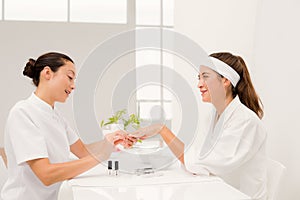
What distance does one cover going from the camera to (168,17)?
396 centimetres

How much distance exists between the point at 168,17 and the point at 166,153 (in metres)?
2.61

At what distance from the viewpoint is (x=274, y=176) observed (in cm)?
151

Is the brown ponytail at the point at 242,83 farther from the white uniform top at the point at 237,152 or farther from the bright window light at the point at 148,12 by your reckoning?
the bright window light at the point at 148,12

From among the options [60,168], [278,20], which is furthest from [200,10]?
[60,168]

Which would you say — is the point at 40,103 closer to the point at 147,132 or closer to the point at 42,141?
the point at 42,141

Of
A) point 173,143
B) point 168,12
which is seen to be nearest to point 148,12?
point 168,12

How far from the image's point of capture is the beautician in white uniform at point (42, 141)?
50.9 inches

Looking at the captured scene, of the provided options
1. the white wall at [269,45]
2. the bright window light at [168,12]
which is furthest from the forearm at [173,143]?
the bright window light at [168,12]

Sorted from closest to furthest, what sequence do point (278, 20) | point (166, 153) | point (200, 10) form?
1. point (166, 153)
2. point (278, 20)
3. point (200, 10)

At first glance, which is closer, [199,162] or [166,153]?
[199,162]

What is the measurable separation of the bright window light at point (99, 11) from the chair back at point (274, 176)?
8.58 feet

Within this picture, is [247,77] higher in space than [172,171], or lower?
higher

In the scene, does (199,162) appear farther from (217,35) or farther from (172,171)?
(217,35)

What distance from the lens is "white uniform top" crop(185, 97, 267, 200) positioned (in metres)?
1.38
